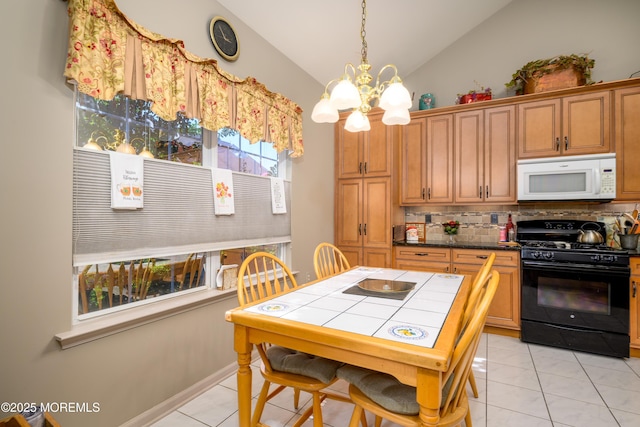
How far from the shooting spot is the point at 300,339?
49.2 inches

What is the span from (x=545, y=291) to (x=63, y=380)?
357 centimetres

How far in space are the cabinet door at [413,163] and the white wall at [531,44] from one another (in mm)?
519

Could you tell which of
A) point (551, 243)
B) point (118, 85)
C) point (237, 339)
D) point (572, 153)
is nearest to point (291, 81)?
point (118, 85)

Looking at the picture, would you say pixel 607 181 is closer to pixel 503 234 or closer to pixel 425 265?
pixel 503 234

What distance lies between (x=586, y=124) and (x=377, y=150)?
1.99 metres

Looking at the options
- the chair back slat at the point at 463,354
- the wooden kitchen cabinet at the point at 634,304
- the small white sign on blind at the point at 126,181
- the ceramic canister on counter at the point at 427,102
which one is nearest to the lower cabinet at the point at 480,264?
the wooden kitchen cabinet at the point at 634,304

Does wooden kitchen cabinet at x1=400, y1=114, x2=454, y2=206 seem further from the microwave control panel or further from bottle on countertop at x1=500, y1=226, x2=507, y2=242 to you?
the microwave control panel

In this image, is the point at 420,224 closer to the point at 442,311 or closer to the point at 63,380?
the point at 442,311

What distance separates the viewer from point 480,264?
123 inches

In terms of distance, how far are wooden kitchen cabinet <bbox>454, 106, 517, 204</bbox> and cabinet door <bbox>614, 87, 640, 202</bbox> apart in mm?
812

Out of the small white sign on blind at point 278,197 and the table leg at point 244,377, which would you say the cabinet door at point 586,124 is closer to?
the small white sign on blind at point 278,197

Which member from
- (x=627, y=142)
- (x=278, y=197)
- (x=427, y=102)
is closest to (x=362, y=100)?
(x=278, y=197)

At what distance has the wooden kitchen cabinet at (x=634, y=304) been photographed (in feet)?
8.27

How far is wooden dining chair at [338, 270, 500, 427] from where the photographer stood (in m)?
1.06
